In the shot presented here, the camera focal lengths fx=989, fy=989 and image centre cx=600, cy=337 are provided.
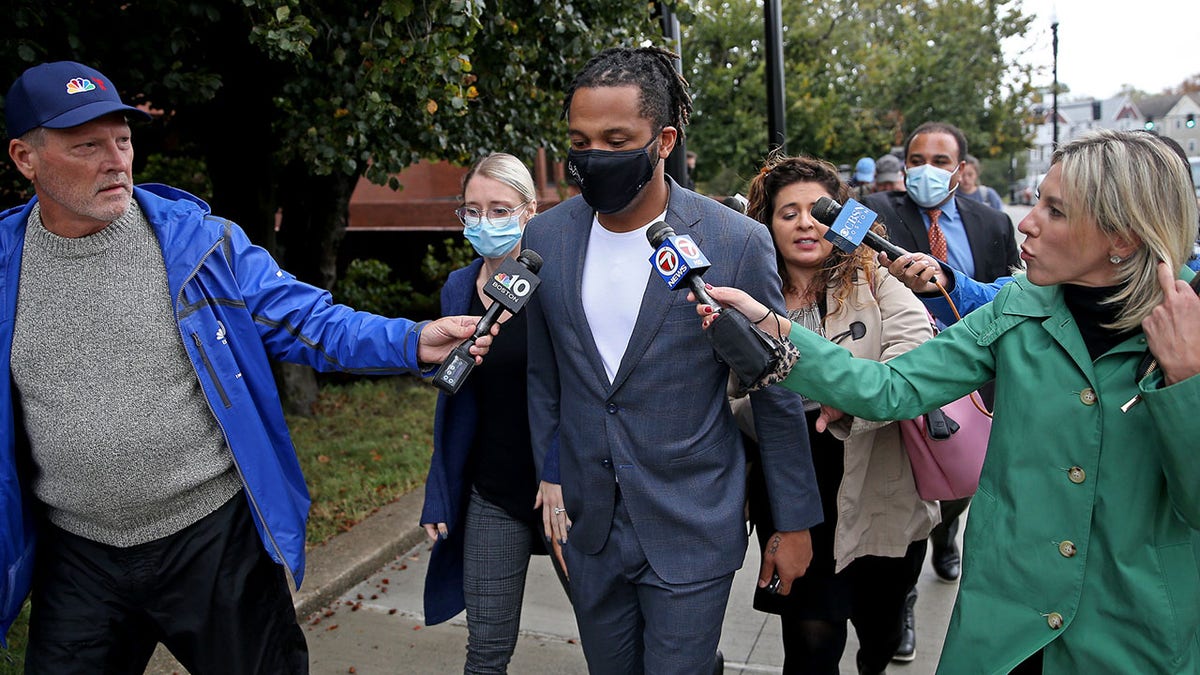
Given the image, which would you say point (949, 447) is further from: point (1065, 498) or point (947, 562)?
point (947, 562)

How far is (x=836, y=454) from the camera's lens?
3.18 meters

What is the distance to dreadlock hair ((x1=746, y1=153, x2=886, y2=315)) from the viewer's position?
317 centimetres

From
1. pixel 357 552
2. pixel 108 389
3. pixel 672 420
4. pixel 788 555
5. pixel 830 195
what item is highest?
pixel 830 195

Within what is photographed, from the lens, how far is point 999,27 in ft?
67.3

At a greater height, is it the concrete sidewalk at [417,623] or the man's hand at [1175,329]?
the man's hand at [1175,329]

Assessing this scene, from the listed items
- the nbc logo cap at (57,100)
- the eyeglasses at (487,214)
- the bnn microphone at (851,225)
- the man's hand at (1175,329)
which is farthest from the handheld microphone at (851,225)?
the nbc logo cap at (57,100)

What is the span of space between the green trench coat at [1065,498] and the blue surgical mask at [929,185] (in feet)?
8.03

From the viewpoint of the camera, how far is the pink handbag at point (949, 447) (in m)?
2.98

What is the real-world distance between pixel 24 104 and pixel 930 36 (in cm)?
2072

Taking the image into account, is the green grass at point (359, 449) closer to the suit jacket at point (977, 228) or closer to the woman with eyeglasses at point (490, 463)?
the woman with eyeglasses at point (490, 463)

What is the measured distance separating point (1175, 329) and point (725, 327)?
895 millimetres

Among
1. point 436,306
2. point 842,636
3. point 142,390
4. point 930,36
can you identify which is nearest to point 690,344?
point 842,636

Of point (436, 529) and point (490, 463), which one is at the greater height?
point (490, 463)

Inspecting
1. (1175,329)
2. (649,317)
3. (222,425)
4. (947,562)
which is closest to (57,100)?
(222,425)
